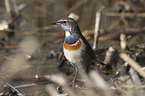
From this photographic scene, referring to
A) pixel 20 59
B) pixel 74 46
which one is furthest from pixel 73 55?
pixel 20 59

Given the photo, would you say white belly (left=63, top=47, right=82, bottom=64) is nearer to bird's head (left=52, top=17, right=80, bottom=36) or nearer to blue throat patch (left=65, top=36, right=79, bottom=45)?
blue throat patch (left=65, top=36, right=79, bottom=45)

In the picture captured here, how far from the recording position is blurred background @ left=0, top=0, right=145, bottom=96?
5.04 metres

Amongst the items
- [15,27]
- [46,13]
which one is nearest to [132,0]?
[46,13]

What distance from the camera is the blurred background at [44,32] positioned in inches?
199

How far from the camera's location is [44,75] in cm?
488

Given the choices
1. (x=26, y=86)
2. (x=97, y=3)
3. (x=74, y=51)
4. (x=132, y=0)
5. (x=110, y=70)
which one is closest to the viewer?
(x=74, y=51)

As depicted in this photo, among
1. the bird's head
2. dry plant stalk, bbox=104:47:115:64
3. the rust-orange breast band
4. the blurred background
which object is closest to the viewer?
the rust-orange breast band

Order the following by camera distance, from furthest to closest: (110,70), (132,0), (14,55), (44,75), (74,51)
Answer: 1. (132,0)
2. (14,55)
3. (110,70)
4. (44,75)
5. (74,51)

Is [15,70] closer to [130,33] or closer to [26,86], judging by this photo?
[26,86]

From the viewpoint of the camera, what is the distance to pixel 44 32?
313 inches

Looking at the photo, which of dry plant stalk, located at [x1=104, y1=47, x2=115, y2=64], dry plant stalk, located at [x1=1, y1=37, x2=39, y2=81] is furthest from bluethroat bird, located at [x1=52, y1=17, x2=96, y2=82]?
dry plant stalk, located at [x1=1, y1=37, x2=39, y2=81]

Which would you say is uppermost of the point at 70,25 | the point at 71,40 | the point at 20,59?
the point at 70,25

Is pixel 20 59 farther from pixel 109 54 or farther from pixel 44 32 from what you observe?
pixel 44 32

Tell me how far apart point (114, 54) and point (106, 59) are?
0.22m
